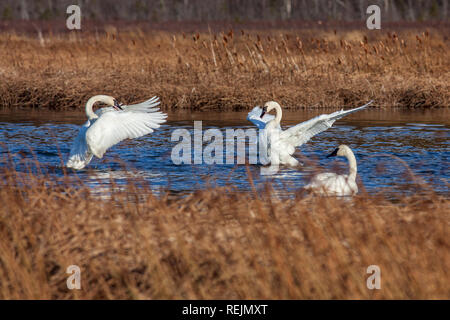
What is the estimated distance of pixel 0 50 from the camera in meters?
21.0

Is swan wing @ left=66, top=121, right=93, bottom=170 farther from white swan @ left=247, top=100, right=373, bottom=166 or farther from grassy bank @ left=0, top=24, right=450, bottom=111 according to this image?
grassy bank @ left=0, top=24, right=450, bottom=111

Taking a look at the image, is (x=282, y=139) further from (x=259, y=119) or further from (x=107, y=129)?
(x=107, y=129)

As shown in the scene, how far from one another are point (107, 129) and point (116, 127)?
0.16 m

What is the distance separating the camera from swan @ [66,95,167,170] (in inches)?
344

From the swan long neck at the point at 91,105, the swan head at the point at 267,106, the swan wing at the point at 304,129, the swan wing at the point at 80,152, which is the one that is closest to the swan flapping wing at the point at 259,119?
the swan head at the point at 267,106

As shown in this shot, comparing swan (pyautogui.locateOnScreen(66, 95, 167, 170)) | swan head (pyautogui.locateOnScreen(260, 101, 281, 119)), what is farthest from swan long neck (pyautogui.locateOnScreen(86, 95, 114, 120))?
swan head (pyautogui.locateOnScreen(260, 101, 281, 119))

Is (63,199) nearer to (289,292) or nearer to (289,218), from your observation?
(289,218)

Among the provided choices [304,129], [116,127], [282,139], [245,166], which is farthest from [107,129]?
[304,129]

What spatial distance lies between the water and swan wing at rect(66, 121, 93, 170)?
127mm

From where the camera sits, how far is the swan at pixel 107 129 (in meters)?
8.73

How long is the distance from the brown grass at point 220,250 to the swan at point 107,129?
3.04m

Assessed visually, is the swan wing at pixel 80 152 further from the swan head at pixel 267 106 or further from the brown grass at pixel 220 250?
the brown grass at pixel 220 250

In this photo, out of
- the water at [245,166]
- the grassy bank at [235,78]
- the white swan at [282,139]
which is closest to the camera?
the water at [245,166]

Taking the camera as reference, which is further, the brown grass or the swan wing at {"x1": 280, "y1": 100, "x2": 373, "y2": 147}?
the swan wing at {"x1": 280, "y1": 100, "x2": 373, "y2": 147}
